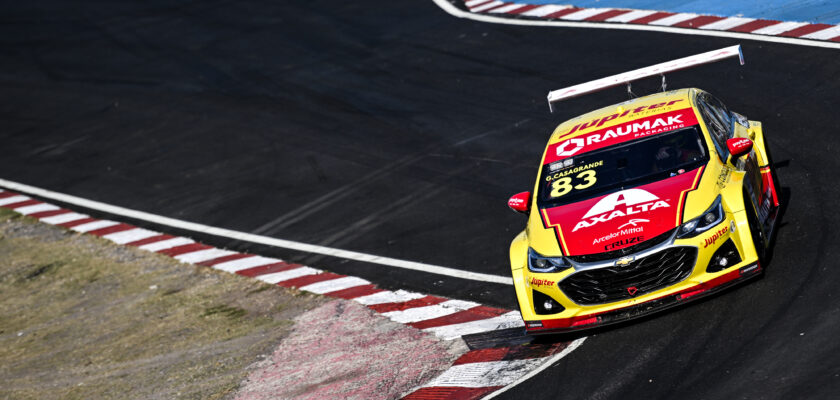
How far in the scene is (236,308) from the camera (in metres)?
12.9

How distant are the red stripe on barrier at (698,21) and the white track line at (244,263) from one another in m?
9.54

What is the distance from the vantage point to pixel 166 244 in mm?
15742

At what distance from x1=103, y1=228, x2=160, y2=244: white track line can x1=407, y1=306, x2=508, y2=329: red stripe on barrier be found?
649 centimetres

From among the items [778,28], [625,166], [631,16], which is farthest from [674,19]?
[625,166]

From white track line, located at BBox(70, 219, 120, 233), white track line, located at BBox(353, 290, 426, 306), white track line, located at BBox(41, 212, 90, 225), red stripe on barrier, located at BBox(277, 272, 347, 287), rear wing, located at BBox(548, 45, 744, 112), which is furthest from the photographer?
white track line, located at BBox(41, 212, 90, 225)

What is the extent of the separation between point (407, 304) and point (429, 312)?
0.47m

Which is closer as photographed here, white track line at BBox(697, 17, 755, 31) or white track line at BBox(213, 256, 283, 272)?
white track line at BBox(213, 256, 283, 272)

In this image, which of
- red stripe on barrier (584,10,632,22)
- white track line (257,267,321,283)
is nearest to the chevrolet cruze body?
white track line (257,267,321,283)

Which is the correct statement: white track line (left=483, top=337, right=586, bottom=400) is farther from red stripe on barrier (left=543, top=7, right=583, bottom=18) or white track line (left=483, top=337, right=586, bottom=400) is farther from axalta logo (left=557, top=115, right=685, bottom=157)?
red stripe on barrier (left=543, top=7, right=583, bottom=18)

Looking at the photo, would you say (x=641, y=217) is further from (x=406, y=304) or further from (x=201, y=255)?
(x=201, y=255)

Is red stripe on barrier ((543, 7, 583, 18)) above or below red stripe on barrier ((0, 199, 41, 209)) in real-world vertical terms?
above

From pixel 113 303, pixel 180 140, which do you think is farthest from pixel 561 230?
pixel 180 140

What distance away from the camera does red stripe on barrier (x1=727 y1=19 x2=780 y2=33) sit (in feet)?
60.9

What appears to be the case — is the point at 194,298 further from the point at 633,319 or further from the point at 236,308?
the point at 633,319
